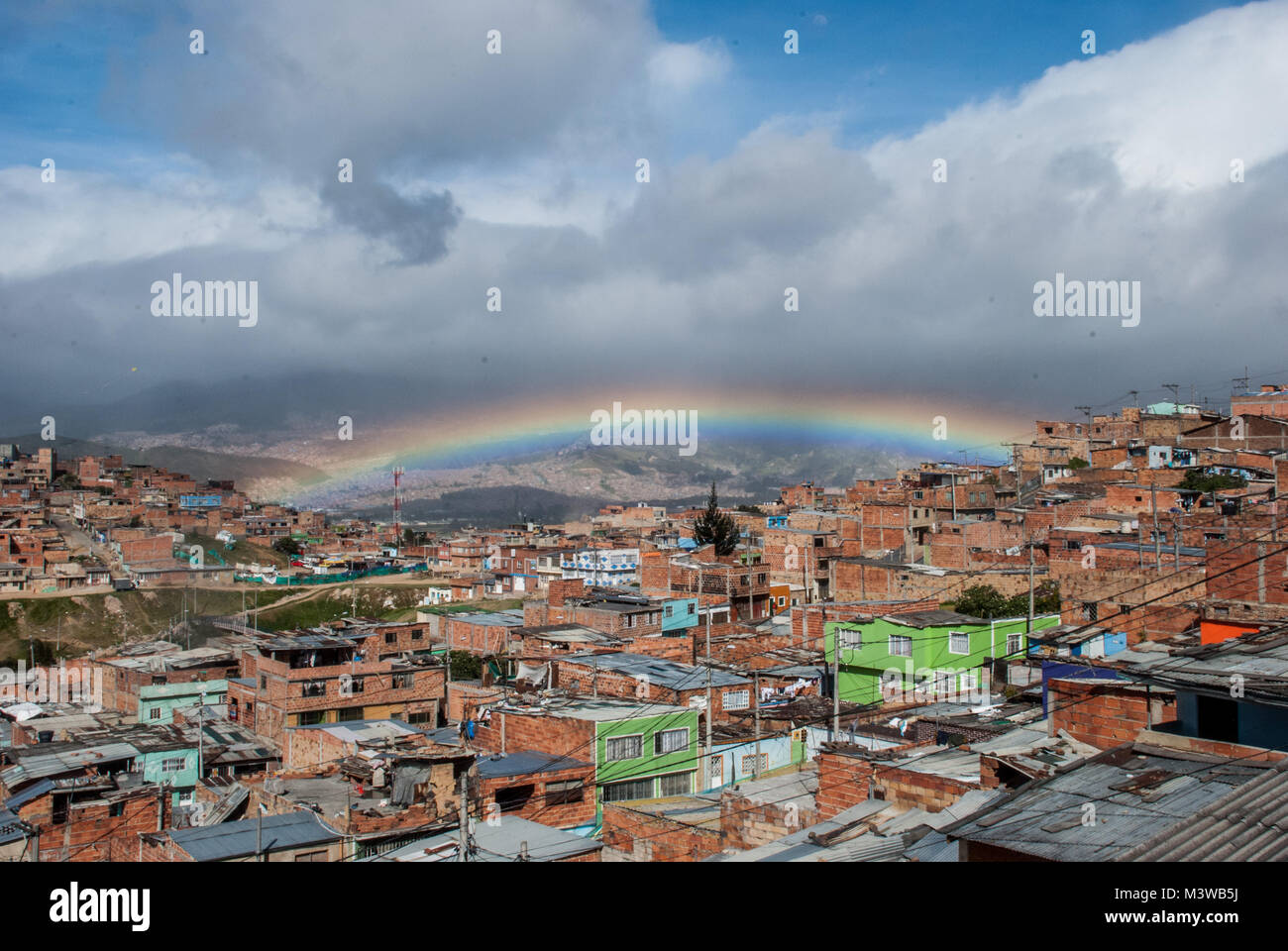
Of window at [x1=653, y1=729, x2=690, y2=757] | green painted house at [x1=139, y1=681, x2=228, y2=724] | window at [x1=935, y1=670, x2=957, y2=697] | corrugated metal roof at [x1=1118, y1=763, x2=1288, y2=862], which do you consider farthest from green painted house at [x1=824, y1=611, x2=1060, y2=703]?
green painted house at [x1=139, y1=681, x2=228, y2=724]

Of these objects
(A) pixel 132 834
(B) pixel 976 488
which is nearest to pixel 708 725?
(A) pixel 132 834

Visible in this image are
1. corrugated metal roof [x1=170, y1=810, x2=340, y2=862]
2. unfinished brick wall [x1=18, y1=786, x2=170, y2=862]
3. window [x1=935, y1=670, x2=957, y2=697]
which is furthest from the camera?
window [x1=935, y1=670, x2=957, y2=697]

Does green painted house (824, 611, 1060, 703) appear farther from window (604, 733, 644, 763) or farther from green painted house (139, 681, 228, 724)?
green painted house (139, 681, 228, 724)

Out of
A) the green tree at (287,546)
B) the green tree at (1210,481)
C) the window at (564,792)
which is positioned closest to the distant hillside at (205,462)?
the green tree at (287,546)

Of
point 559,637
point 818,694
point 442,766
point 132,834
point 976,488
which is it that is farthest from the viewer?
point 976,488

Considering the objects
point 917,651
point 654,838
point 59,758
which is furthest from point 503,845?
point 917,651
